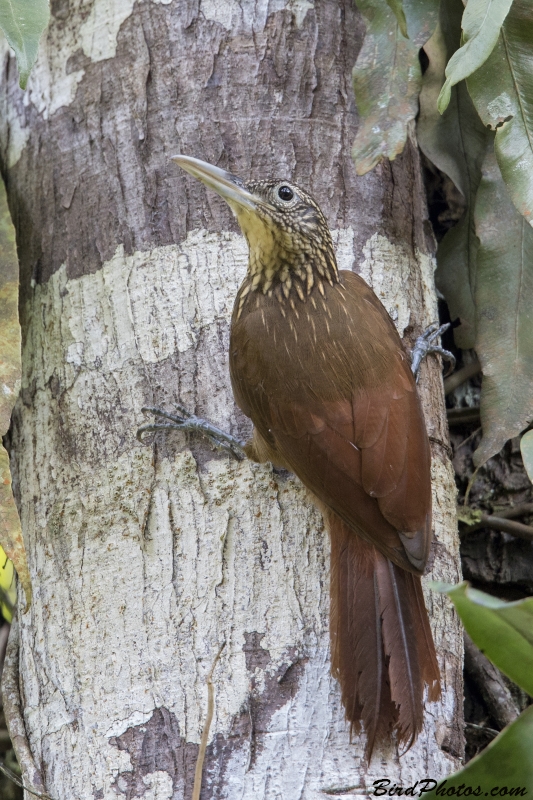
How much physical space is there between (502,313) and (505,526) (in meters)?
0.74

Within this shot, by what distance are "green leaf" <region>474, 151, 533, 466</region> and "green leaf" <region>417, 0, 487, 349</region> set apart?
8cm

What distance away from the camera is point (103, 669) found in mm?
2227

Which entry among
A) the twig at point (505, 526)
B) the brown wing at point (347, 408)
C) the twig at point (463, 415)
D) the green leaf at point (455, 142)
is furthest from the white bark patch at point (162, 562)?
the twig at point (463, 415)

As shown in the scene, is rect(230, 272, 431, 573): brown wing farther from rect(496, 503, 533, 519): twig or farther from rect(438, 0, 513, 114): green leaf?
rect(496, 503, 533, 519): twig

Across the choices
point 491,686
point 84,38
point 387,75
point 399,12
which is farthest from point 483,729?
point 84,38

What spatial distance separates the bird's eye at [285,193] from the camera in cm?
262

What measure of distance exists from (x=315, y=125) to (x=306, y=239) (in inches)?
13.2

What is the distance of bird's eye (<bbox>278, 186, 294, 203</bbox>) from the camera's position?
262 cm

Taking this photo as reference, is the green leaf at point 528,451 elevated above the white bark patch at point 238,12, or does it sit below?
below

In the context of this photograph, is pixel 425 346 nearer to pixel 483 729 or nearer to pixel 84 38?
pixel 483 729

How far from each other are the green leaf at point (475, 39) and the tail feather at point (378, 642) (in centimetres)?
108

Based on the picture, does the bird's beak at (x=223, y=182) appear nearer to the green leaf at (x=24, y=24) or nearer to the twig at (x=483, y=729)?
the green leaf at (x=24, y=24)

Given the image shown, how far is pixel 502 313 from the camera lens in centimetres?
278

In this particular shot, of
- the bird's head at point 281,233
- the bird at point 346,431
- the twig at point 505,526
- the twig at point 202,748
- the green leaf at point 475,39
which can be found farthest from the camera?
the twig at point 505,526
